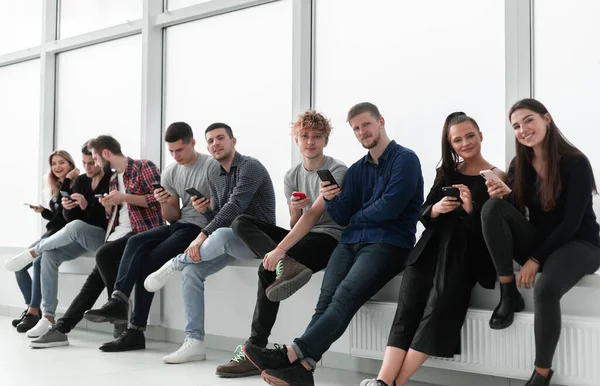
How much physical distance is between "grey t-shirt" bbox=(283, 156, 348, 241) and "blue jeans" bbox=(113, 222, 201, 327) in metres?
0.82

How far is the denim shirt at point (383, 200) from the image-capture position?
3.09 m

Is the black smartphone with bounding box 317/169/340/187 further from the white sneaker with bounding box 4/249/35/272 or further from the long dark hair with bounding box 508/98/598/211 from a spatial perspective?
the white sneaker with bounding box 4/249/35/272

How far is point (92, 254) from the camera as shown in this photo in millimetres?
5008

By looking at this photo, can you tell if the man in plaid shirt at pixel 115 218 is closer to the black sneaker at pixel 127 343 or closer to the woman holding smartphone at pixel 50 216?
the black sneaker at pixel 127 343

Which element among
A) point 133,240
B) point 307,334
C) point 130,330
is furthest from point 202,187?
point 307,334

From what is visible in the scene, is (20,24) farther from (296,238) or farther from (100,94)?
(296,238)

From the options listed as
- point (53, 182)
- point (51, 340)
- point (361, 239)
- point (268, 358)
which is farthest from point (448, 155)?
point (53, 182)

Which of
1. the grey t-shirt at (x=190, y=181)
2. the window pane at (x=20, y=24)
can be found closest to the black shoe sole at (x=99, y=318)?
the grey t-shirt at (x=190, y=181)

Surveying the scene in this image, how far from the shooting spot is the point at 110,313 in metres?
3.86

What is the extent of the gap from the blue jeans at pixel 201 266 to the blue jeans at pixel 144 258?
0.31 meters

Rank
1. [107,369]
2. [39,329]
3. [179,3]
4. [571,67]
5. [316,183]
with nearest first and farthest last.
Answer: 1. [571,67]
2. [107,369]
3. [316,183]
4. [39,329]
5. [179,3]

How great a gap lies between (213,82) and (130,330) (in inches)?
71.8

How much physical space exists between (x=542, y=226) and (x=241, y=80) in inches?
97.8

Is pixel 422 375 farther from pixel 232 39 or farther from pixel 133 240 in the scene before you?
pixel 232 39
